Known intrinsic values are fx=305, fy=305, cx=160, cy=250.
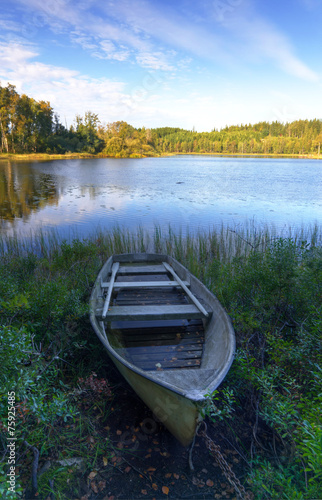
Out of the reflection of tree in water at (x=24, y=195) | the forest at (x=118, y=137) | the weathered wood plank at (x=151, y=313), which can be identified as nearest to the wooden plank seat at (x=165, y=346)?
the weathered wood plank at (x=151, y=313)

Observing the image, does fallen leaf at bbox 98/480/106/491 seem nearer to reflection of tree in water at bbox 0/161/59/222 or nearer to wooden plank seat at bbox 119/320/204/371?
wooden plank seat at bbox 119/320/204/371

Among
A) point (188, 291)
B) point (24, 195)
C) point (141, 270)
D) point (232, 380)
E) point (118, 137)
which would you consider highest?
A: point (118, 137)

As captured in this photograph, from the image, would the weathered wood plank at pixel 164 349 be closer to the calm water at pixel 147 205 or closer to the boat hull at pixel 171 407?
the boat hull at pixel 171 407

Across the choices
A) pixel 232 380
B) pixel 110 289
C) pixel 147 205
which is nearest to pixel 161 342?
pixel 232 380

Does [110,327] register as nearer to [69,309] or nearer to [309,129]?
[69,309]

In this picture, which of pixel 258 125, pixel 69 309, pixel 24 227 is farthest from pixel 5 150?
pixel 258 125

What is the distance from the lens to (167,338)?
12.3 feet

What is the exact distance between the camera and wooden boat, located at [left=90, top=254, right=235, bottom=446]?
239 centimetres

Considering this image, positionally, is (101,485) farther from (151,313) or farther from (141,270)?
(141,270)

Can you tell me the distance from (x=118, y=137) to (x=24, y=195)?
171 feet

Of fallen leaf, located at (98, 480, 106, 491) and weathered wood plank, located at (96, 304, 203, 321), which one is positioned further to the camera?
weathered wood plank, located at (96, 304, 203, 321)

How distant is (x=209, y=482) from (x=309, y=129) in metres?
91.1

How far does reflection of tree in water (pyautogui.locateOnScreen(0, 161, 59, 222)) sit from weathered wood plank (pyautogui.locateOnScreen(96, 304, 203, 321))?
10.2 m

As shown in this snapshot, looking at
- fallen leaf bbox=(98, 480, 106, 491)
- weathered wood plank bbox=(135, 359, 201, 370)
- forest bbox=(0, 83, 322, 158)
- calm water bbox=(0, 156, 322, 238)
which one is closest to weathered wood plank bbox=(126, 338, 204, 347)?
weathered wood plank bbox=(135, 359, 201, 370)
